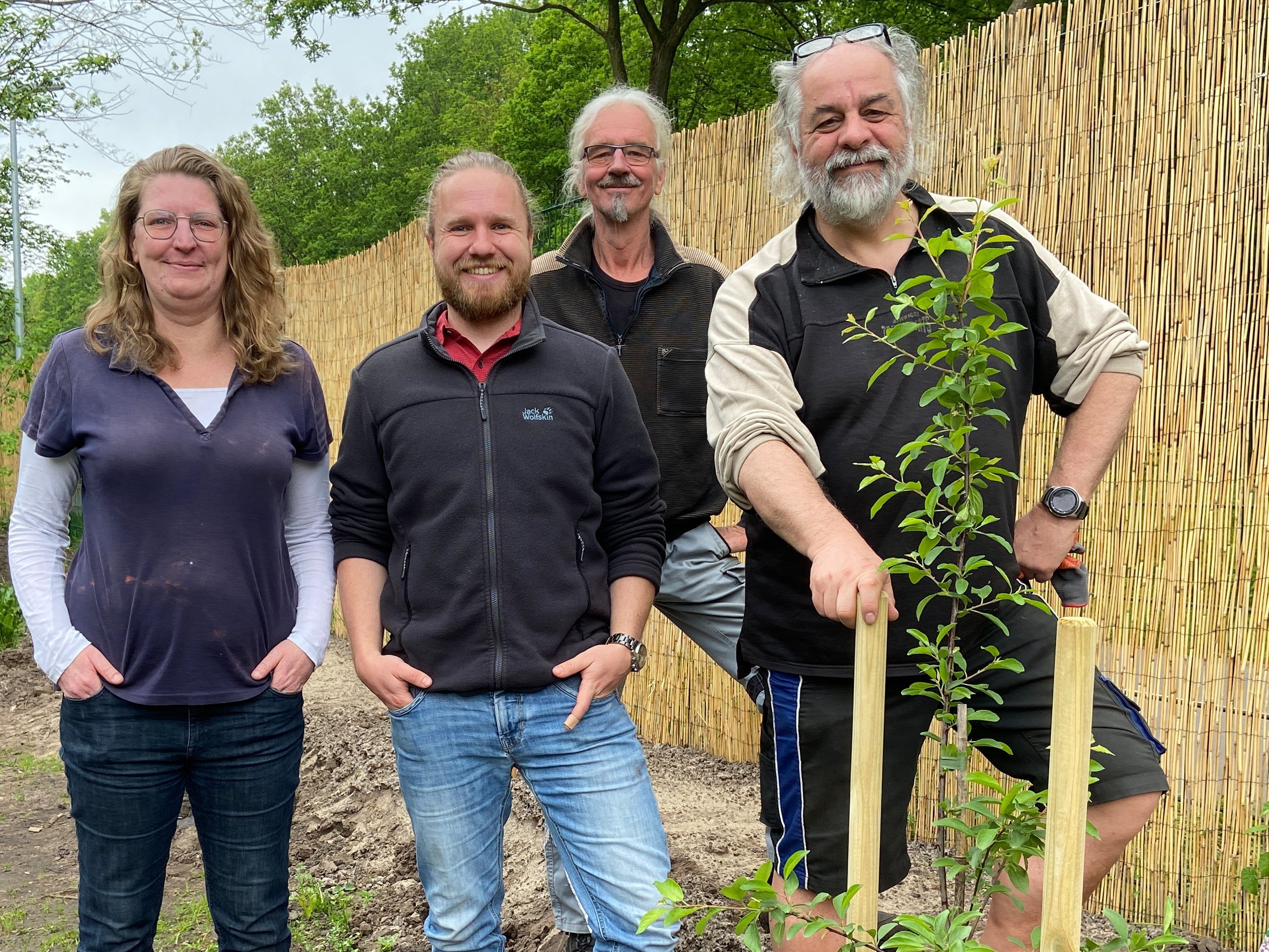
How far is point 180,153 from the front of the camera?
2584 mm

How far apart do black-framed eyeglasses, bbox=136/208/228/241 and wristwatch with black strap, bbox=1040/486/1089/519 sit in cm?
193

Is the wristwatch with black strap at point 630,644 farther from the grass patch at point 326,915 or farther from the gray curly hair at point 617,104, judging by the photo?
the grass patch at point 326,915

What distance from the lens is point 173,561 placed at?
7.99ft

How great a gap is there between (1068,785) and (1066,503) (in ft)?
3.59

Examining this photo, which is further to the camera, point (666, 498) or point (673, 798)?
point (673, 798)

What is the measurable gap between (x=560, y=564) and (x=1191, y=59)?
8.28ft

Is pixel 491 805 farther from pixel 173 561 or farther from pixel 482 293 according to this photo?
pixel 482 293

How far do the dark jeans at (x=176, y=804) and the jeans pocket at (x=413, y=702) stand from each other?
12.1 inches

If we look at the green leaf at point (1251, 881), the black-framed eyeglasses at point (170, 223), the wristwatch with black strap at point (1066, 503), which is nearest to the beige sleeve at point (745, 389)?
the wristwatch with black strap at point (1066, 503)

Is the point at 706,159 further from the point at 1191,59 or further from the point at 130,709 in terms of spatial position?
the point at 130,709

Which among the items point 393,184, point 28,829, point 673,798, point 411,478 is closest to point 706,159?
point 673,798

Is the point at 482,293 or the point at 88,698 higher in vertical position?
the point at 482,293

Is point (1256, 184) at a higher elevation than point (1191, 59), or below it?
below

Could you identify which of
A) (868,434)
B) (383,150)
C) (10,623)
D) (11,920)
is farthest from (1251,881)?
(383,150)
